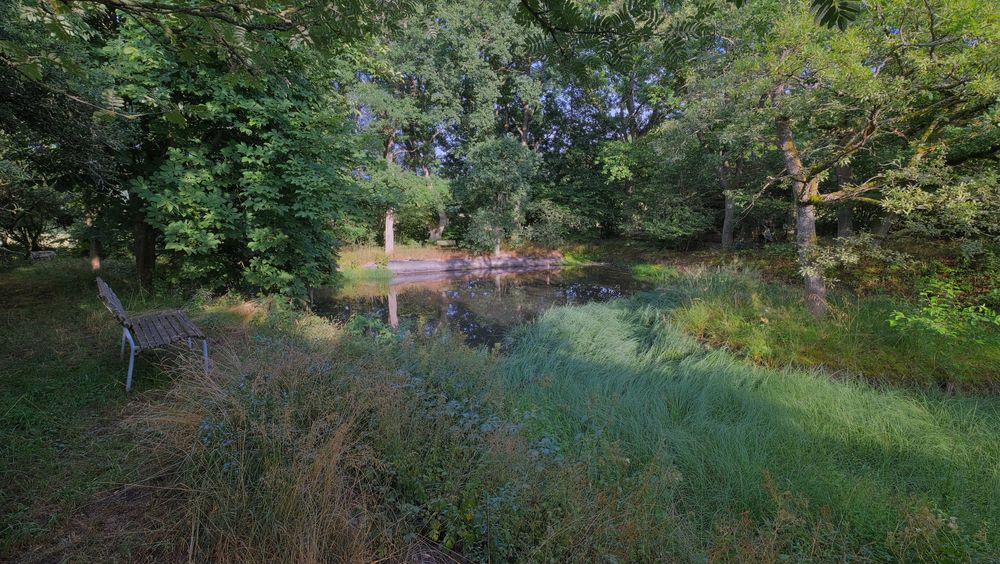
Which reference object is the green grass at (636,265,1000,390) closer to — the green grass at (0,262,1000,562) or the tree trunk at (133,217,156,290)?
the green grass at (0,262,1000,562)

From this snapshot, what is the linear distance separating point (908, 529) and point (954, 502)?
1233 mm

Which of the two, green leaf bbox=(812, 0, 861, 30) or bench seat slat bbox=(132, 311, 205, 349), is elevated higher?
green leaf bbox=(812, 0, 861, 30)

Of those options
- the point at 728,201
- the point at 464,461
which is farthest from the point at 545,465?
the point at 728,201

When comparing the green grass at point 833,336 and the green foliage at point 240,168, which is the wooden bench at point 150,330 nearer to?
the green foliage at point 240,168

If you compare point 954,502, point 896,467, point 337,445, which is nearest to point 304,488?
point 337,445

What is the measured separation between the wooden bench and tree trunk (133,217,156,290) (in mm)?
2747

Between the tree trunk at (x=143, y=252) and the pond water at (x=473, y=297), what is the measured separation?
296 centimetres

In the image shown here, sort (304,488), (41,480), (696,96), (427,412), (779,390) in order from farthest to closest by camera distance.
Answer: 1. (696,96)
2. (779,390)
3. (427,412)
4. (41,480)
5. (304,488)

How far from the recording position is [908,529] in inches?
74.8

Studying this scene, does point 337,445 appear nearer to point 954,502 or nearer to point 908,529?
point 908,529

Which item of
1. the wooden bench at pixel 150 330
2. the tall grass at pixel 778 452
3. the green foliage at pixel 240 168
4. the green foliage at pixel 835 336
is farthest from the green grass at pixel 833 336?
the wooden bench at pixel 150 330

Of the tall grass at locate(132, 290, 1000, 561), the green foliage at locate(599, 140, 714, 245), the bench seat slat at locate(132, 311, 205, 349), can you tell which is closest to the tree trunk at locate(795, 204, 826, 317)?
the tall grass at locate(132, 290, 1000, 561)

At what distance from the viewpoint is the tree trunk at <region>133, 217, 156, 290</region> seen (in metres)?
6.57

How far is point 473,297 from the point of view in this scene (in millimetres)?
11969
